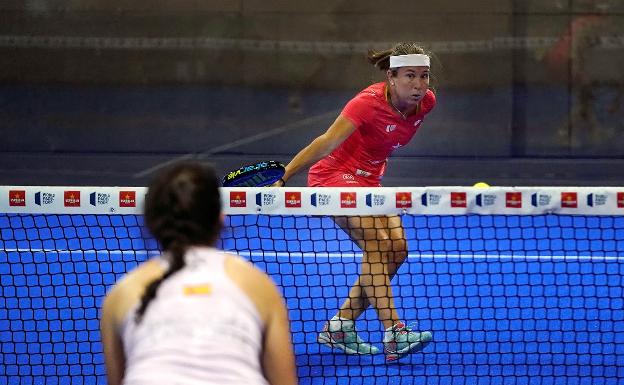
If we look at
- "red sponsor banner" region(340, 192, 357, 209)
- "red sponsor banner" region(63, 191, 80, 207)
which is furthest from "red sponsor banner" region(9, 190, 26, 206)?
"red sponsor banner" region(340, 192, 357, 209)

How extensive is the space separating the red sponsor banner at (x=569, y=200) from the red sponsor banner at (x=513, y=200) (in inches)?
7.0

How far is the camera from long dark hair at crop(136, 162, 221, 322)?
248cm

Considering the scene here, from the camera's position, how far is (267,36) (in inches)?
497

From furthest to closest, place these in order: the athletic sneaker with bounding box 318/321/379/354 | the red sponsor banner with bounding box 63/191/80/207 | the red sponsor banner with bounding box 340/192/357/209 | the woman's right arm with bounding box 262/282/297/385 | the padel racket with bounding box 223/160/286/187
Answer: the athletic sneaker with bounding box 318/321/379/354
the padel racket with bounding box 223/160/286/187
the red sponsor banner with bounding box 63/191/80/207
the red sponsor banner with bounding box 340/192/357/209
the woman's right arm with bounding box 262/282/297/385

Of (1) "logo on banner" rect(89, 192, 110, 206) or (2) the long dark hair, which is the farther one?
(1) "logo on banner" rect(89, 192, 110, 206)

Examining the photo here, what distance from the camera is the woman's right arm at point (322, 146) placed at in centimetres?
538

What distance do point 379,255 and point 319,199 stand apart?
3.03ft

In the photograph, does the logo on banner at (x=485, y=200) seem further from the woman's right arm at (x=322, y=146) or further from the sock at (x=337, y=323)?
the sock at (x=337, y=323)

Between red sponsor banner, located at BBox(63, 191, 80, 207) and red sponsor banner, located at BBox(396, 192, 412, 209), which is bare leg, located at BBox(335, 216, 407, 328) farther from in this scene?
red sponsor banner, located at BBox(63, 191, 80, 207)

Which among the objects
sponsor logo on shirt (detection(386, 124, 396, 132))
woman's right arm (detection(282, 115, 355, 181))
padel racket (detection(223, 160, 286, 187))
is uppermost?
sponsor logo on shirt (detection(386, 124, 396, 132))

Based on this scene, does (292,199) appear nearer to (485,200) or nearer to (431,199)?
(431,199)

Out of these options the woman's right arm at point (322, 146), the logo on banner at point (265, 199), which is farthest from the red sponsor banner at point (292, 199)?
the woman's right arm at point (322, 146)

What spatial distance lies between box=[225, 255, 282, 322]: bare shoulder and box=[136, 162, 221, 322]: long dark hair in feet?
0.33

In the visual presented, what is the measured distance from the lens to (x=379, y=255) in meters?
5.50
